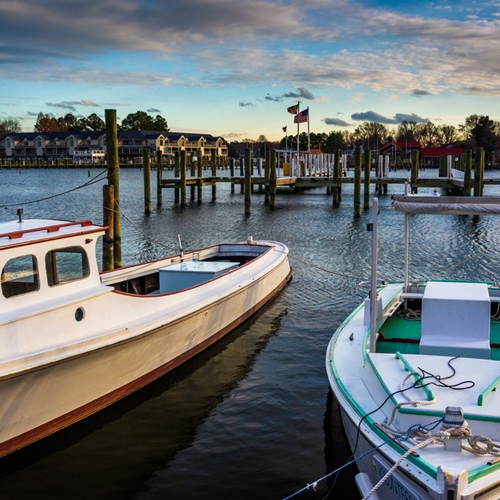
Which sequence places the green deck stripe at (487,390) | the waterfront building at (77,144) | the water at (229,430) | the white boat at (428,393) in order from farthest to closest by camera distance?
the waterfront building at (77,144) < the water at (229,430) < the green deck stripe at (487,390) < the white boat at (428,393)

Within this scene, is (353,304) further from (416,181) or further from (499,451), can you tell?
(416,181)

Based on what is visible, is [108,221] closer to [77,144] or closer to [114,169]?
[114,169]

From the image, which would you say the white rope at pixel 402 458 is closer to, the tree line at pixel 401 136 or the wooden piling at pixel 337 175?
the wooden piling at pixel 337 175

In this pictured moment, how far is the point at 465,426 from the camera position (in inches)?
227

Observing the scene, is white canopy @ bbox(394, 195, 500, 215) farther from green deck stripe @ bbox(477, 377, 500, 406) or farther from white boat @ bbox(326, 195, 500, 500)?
green deck stripe @ bbox(477, 377, 500, 406)

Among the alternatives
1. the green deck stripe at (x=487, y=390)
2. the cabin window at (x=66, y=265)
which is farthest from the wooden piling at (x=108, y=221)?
the green deck stripe at (x=487, y=390)

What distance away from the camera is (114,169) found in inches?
640

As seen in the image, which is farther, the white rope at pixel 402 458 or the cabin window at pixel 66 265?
the cabin window at pixel 66 265

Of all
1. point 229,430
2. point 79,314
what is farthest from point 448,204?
point 79,314

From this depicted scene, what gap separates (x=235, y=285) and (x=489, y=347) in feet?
22.4

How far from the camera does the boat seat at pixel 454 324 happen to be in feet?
26.2

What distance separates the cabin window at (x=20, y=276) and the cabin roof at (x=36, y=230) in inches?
11.6

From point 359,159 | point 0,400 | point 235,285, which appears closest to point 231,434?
point 0,400

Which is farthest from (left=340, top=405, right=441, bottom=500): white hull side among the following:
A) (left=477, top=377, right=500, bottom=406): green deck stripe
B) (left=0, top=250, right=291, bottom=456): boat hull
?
(left=0, top=250, right=291, bottom=456): boat hull
